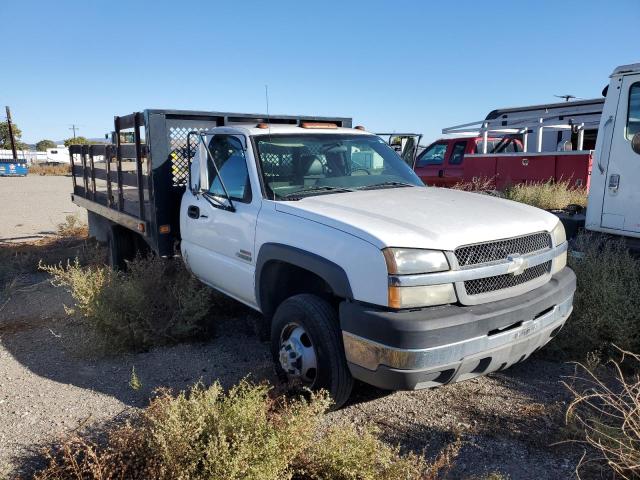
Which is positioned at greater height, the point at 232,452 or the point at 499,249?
the point at 499,249

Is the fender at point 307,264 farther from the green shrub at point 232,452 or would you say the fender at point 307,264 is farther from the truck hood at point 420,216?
the green shrub at point 232,452

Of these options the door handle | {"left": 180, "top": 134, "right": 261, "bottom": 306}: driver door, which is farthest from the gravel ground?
{"left": 180, "top": 134, "right": 261, "bottom": 306}: driver door

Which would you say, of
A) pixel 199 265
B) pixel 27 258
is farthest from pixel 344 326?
pixel 27 258

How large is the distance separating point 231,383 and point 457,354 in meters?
1.86

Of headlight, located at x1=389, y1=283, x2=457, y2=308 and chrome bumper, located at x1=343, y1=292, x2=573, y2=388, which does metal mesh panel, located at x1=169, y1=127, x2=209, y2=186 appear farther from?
headlight, located at x1=389, y1=283, x2=457, y2=308

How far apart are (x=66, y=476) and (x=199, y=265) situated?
2.38 metres

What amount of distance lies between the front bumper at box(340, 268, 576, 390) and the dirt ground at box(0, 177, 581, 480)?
0.46m

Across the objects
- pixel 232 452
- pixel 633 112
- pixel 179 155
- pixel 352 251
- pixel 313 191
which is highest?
pixel 633 112

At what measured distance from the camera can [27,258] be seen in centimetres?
859

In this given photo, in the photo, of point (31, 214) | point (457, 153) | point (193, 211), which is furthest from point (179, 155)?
point (31, 214)

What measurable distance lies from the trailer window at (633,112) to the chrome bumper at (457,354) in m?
2.66

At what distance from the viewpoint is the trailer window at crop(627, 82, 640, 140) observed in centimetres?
502

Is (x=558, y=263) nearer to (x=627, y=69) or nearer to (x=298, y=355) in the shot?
(x=298, y=355)

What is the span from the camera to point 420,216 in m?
3.42
